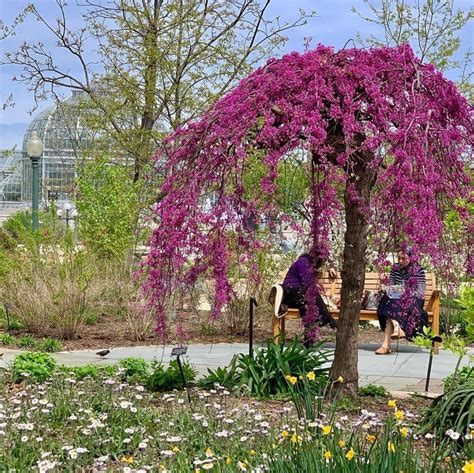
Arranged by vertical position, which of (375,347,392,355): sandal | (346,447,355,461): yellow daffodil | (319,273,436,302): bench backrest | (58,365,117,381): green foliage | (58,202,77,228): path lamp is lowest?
(375,347,392,355): sandal

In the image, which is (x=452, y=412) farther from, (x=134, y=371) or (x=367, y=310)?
(x=367, y=310)

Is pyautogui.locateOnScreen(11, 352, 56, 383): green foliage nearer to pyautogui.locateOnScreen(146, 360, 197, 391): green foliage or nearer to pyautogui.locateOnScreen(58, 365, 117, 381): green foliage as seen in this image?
pyautogui.locateOnScreen(58, 365, 117, 381): green foliage

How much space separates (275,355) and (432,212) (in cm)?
207

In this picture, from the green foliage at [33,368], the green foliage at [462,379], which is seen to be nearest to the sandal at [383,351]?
the green foliage at [462,379]

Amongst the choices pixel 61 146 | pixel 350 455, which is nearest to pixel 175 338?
pixel 350 455

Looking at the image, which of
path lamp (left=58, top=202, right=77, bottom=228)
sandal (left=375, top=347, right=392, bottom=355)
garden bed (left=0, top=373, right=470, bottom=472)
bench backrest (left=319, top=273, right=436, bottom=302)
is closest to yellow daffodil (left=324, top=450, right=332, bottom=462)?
garden bed (left=0, top=373, right=470, bottom=472)

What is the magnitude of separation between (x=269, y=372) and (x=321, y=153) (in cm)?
202

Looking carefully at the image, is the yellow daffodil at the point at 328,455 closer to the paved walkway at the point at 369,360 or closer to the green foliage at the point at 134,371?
the green foliage at the point at 134,371

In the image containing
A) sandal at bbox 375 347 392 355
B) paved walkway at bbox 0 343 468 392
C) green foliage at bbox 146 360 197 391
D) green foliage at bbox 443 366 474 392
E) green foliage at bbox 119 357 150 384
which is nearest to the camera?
green foliage at bbox 443 366 474 392

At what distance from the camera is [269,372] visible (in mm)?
6574

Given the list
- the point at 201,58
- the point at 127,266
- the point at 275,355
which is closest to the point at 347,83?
the point at 275,355

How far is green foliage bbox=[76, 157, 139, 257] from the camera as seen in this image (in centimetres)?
1327

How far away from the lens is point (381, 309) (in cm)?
987

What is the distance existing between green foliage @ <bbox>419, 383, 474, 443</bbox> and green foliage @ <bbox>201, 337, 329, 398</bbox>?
1.12 meters
